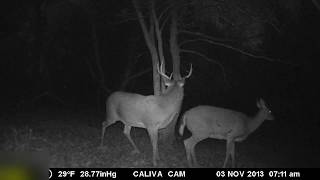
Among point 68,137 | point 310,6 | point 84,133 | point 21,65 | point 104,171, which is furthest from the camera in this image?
point 21,65

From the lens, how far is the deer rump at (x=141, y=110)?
41.5 feet

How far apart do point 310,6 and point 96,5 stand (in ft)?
28.4

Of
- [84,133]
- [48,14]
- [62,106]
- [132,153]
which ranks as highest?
[48,14]

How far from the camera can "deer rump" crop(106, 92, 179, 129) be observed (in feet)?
41.5

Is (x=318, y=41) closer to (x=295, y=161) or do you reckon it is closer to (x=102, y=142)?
(x=295, y=161)

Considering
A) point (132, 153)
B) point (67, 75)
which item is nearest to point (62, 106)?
point (67, 75)

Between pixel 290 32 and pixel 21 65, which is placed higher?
pixel 21 65

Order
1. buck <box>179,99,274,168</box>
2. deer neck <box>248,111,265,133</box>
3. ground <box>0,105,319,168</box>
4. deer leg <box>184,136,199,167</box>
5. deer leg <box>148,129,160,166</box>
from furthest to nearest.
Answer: deer neck <box>248,111,265,133</box>, buck <box>179,99,274,168</box>, deer leg <box>184,136,199,167</box>, deer leg <box>148,129,160,166</box>, ground <box>0,105,319,168</box>

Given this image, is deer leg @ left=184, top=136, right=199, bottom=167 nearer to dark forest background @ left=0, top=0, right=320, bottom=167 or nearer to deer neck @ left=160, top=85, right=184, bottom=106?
deer neck @ left=160, top=85, right=184, bottom=106

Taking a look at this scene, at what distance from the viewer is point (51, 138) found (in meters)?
14.0

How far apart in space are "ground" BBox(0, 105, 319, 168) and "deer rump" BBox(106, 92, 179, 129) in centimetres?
91

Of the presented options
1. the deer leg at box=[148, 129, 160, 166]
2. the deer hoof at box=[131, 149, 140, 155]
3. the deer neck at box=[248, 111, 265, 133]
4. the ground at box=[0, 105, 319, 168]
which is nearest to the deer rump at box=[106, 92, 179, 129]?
→ the deer leg at box=[148, 129, 160, 166]

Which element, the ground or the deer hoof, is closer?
the ground

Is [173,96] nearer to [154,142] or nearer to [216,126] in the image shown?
[154,142]
